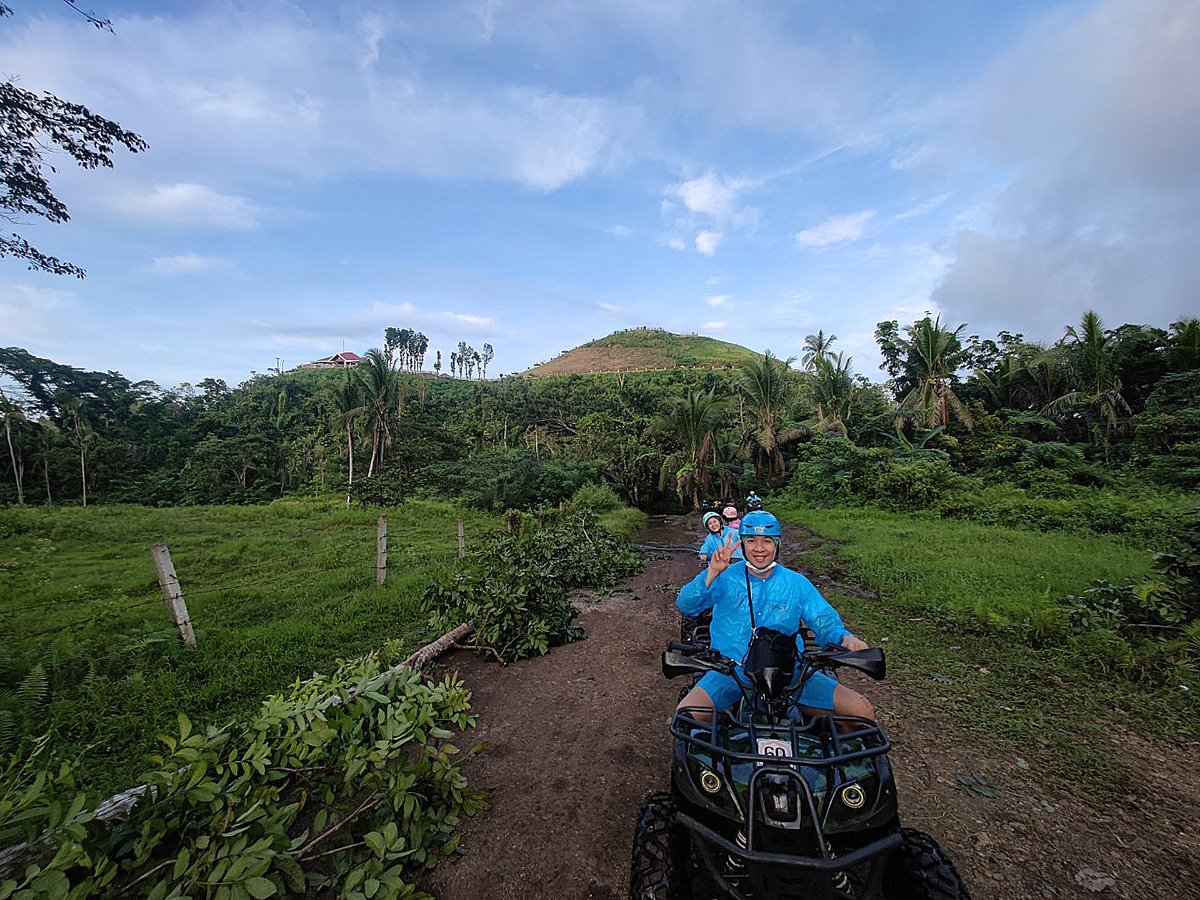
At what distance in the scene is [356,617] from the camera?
6.71m

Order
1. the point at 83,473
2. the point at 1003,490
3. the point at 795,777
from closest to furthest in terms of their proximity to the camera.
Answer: the point at 795,777
the point at 1003,490
the point at 83,473

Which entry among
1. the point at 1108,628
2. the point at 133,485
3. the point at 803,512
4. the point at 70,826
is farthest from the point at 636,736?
the point at 133,485

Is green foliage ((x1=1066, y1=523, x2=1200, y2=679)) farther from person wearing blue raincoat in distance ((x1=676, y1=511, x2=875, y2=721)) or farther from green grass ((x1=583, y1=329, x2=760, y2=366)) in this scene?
green grass ((x1=583, y1=329, x2=760, y2=366))

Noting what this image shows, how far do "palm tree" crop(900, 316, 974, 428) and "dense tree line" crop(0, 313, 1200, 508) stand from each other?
0.07 m

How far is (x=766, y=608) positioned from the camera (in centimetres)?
249

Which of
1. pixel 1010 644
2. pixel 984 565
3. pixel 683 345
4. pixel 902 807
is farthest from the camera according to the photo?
pixel 683 345

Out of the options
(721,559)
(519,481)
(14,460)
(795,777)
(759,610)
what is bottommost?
(519,481)

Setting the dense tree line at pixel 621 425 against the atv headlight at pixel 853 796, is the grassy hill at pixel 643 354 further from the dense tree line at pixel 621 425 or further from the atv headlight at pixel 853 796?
the atv headlight at pixel 853 796

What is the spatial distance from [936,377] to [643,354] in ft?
187

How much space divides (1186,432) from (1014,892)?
19.6m

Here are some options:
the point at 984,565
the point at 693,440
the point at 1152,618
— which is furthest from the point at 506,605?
the point at 693,440

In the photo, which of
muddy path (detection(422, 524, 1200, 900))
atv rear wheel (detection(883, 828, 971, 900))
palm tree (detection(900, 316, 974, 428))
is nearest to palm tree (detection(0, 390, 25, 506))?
muddy path (detection(422, 524, 1200, 900))

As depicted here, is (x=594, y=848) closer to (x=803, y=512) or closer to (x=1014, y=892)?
(x=1014, y=892)

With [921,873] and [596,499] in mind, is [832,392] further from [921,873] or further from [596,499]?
[921,873]
